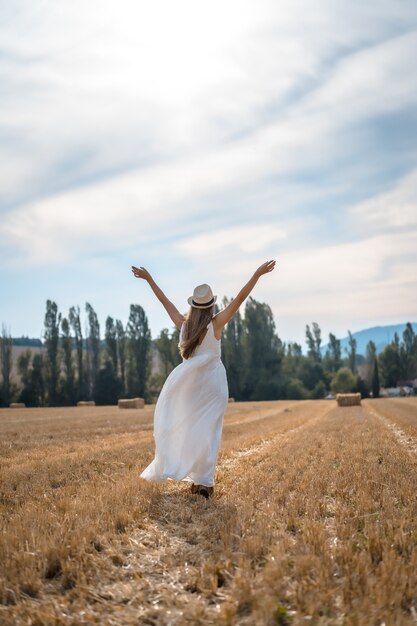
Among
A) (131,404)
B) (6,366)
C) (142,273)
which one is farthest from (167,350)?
(142,273)

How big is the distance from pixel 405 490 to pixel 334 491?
0.78m

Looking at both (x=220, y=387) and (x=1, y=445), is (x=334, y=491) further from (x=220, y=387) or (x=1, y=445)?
(x=1, y=445)

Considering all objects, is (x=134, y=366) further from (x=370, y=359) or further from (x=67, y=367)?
(x=370, y=359)

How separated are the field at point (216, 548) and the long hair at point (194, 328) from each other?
5.40ft

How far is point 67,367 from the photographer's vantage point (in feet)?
223

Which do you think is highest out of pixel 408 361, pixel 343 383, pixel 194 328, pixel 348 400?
A: pixel 408 361

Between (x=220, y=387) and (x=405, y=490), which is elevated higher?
(x=220, y=387)

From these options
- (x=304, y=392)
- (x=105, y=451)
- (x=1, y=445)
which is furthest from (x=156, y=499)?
(x=304, y=392)

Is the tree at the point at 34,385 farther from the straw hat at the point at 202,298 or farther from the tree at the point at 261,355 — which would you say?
the straw hat at the point at 202,298

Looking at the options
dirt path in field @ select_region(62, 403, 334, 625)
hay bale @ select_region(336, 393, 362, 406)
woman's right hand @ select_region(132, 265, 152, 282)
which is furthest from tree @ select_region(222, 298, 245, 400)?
dirt path in field @ select_region(62, 403, 334, 625)

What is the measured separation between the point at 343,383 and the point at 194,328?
72.6 metres

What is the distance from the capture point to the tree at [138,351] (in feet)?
228

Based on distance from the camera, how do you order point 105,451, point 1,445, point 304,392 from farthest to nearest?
point 304,392, point 1,445, point 105,451

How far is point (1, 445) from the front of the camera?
1380cm
